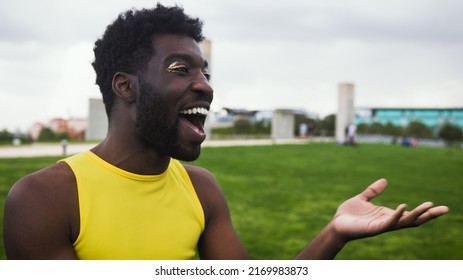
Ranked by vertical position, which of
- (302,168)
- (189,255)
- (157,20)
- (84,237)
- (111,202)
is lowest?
(302,168)

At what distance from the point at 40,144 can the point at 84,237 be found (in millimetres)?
13118

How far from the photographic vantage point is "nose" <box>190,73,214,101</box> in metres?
2.05

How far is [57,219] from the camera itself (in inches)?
71.5

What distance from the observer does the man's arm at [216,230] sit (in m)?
2.25

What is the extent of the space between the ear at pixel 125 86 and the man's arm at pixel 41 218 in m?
0.45

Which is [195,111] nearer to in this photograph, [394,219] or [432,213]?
[394,219]

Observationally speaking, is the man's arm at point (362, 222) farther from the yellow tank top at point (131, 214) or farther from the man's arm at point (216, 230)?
the yellow tank top at point (131, 214)

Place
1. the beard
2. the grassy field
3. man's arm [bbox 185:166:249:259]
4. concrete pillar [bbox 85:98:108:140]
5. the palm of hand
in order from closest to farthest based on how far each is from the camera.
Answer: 1. the palm of hand
2. the beard
3. man's arm [bbox 185:166:249:259]
4. the grassy field
5. concrete pillar [bbox 85:98:108:140]

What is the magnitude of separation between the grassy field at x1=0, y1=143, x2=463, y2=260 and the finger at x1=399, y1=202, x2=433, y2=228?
3.27 m

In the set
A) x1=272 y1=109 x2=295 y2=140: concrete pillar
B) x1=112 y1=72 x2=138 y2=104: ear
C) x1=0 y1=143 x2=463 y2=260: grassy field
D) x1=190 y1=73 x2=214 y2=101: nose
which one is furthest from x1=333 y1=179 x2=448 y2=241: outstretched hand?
x1=272 y1=109 x2=295 y2=140: concrete pillar

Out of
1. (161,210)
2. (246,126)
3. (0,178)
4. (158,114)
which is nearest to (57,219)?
(161,210)

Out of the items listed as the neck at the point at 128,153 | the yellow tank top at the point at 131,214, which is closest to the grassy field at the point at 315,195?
the yellow tank top at the point at 131,214

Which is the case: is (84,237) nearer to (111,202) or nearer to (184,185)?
(111,202)

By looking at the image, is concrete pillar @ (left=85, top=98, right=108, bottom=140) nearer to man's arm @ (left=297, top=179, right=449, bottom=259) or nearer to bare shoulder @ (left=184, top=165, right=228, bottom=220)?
bare shoulder @ (left=184, top=165, right=228, bottom=220)
